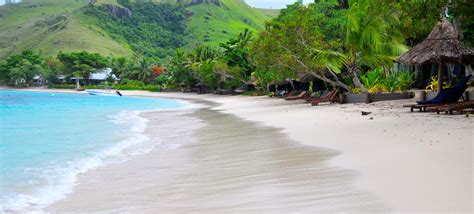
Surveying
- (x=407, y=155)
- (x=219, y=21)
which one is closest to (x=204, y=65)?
(x=407, y=155)

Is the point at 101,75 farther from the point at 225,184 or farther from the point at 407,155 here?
the point at 225,184

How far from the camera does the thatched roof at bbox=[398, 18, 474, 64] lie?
565 inches

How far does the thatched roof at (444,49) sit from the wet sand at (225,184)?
7.20 meters

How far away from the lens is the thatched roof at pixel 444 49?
47.1ft

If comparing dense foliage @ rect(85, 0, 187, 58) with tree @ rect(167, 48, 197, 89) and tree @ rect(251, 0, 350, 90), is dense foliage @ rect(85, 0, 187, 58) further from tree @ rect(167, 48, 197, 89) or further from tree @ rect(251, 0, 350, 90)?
tree @ rect(251, 0, 350, 90)

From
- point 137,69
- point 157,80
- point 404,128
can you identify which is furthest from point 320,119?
point 137,69

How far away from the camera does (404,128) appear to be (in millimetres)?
9992

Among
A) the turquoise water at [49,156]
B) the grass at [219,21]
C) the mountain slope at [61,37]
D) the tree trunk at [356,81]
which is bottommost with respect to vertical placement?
the turquoise water at [49,156]

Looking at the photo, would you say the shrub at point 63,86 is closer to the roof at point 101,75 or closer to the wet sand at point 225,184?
the roof at point 101,75

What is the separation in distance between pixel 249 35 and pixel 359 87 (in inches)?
1229

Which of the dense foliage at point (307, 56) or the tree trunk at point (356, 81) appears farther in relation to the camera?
the tree trunk at point (356, 81)

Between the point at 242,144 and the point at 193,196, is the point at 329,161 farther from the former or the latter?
the point at 242,144

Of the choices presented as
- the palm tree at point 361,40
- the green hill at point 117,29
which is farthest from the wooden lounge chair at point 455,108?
the green hill at point 117,29

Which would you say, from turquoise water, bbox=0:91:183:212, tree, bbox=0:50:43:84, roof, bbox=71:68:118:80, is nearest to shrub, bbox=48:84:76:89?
roof, bbox=71:68:118:80
